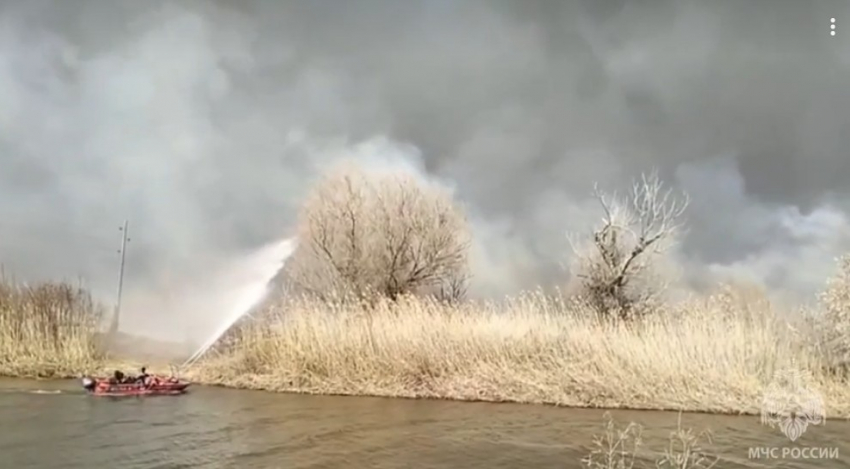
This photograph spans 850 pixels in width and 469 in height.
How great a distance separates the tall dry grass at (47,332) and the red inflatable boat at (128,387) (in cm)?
311

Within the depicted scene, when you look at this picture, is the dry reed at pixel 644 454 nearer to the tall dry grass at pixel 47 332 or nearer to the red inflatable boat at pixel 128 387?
the red inflatable boat at pixel 128 387

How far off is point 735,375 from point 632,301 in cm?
587

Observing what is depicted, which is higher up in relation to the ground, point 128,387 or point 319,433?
point 128,387

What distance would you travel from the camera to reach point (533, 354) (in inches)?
586

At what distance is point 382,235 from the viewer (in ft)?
76.7

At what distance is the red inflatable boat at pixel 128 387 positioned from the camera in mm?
13633

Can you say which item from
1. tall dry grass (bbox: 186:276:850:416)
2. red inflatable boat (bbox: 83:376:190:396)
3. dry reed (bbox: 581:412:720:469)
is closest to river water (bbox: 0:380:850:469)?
dry reed (bbox: 581:412:720:469)

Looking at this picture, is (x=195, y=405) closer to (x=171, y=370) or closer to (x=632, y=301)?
(x=171, y=370)

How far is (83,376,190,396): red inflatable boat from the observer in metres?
13.6

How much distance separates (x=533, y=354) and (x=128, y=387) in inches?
311

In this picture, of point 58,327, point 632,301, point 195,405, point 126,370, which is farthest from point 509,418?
point 58,327

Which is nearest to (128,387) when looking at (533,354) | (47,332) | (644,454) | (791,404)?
(47,332)

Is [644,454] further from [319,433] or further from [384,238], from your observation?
[384,238]

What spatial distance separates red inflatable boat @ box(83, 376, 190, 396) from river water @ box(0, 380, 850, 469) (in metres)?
0.30
